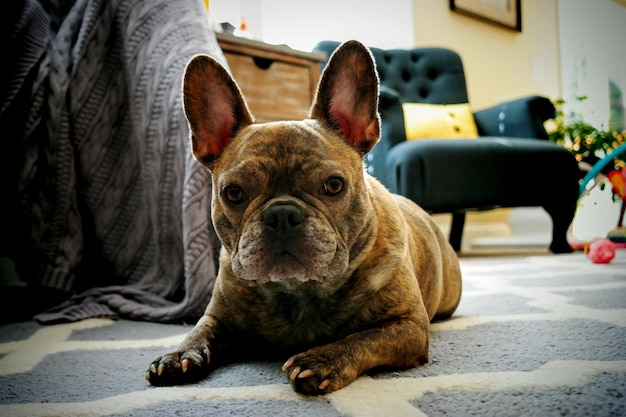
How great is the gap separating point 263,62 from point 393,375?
1823mm

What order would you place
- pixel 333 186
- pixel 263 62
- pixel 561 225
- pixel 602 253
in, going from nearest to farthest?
1. pixel 333 186
2. pixel 263 62
3. pixel 602 253
4. pixel 561 225

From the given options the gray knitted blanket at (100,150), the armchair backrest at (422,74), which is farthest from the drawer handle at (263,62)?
the armchair backrest at (422,74)

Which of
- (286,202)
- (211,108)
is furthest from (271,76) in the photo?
(286,202)

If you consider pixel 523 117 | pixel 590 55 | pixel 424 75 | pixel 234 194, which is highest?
pixel 590 55

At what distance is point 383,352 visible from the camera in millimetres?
878

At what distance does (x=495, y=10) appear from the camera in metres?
4.92

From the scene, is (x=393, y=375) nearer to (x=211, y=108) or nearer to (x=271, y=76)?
(x=211, y=108)

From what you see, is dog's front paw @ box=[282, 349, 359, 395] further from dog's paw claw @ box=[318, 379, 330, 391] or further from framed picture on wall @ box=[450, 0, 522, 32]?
framed picture on wall @ box=[450, 0, 522, 32]

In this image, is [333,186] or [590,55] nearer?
[333,186]

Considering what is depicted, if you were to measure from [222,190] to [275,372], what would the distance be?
0.39 meters

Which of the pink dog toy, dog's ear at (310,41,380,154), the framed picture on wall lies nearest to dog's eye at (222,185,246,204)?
dog's ear at (310,41,380,154)

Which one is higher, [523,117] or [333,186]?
[523,117]

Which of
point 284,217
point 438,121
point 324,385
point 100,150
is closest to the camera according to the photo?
point 324,385

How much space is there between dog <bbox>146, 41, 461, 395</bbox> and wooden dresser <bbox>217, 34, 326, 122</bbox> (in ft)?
3.75
